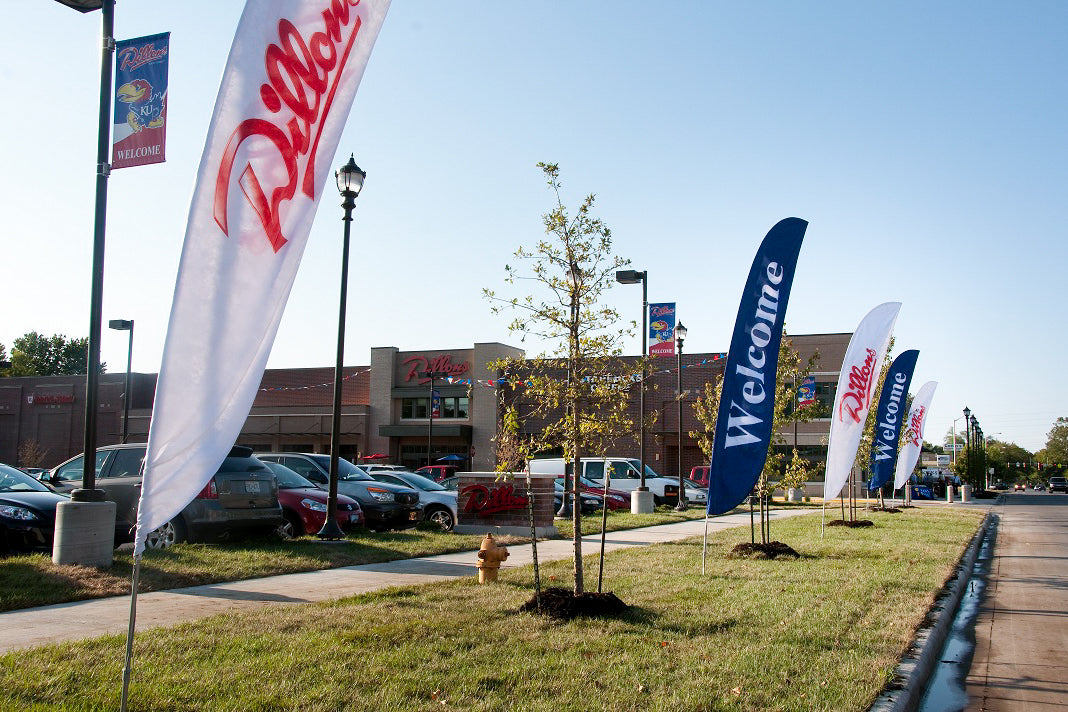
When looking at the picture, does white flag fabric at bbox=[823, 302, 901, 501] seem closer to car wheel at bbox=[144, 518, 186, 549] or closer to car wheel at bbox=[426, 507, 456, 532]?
car wheel at bbox=[426, 507, 456, 532]

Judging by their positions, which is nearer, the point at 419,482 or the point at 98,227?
the point at 98,227

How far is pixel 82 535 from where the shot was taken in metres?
9.16

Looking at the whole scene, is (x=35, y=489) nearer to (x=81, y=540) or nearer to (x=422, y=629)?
(x=81, y=540)

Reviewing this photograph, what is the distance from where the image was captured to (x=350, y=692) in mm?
4715

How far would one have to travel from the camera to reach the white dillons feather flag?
3.91 metres

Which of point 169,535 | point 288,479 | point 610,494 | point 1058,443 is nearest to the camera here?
point 169,535

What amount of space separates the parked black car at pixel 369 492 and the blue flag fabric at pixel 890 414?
1362 cm

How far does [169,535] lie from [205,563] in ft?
6.17

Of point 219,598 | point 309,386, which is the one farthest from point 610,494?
point 309,386

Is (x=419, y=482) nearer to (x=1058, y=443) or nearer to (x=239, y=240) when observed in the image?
(x=239, y=240)

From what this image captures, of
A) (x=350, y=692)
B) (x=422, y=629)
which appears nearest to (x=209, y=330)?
(x=350, y=692)

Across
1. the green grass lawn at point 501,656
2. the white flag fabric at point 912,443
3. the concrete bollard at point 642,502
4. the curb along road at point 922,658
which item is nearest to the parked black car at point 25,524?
the green grass lawn at point 501,656

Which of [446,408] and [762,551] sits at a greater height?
[446,408]

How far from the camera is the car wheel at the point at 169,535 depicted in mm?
11258
